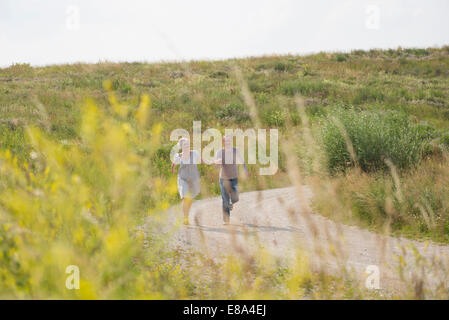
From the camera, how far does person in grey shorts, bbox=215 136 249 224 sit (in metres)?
9.74

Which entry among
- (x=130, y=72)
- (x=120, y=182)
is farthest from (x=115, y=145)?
(x=130, y=72)

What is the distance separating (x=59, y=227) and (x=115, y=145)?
909 millimetres

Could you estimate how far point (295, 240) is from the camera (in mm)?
8203

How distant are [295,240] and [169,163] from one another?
32.9 ft

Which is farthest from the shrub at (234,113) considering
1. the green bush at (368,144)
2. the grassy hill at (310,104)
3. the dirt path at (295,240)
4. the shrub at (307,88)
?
the dirt path at (295,240)

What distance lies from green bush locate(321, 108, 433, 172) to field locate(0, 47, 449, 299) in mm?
46

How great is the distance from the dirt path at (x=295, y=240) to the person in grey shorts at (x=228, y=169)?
1.76ft

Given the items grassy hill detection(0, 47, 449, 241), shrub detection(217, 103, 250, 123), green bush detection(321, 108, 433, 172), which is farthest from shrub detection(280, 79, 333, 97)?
green bush detection(321, 108, 433, 172)

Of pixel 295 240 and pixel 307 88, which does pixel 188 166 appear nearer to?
pixel 295 240

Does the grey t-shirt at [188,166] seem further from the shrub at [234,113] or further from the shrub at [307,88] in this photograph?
the shrub at [307,88]

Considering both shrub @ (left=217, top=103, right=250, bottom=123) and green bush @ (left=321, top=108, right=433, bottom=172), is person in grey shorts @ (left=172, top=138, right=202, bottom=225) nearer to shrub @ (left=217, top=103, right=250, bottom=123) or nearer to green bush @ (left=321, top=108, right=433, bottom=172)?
green bush @ (left=321, top=108, right=433, bottom=172)

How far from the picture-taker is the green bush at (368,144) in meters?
13.3

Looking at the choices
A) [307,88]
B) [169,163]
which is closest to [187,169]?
[169,163]
